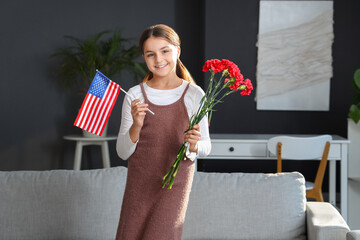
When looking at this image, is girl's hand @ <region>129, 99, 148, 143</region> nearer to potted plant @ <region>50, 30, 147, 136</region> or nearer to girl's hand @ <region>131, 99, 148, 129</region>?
girl's hand @ <region>131, 99, 148, 129</region>

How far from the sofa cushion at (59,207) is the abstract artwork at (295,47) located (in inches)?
104

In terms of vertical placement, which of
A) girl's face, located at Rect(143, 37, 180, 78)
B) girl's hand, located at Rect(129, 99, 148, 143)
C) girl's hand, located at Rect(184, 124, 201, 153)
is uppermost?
girl's face, located at Rect(143, 37, 180, 78)

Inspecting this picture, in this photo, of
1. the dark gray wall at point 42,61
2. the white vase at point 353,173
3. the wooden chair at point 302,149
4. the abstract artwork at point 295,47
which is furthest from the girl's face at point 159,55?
the dark gray wall at point 42,61

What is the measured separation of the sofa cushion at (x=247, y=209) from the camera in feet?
7.61

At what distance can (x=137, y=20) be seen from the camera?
17.0ft

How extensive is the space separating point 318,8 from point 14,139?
3199mm

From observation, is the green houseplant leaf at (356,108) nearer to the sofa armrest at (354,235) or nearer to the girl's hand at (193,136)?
the sofa armrest at (354,235)

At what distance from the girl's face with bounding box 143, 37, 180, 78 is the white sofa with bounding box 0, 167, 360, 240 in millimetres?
820

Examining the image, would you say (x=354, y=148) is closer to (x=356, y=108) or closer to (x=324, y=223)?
(x=356, y=108)

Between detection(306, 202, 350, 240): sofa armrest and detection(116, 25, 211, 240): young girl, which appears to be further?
detection(306, 202, 350, 240): sofa armrest

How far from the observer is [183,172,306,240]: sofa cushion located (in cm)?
232

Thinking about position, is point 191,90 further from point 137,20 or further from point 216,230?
point 137,20

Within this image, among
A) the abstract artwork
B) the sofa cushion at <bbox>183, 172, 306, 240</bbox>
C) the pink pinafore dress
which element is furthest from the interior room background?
the pink pinafore dress

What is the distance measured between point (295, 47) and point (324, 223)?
9.25 feet
